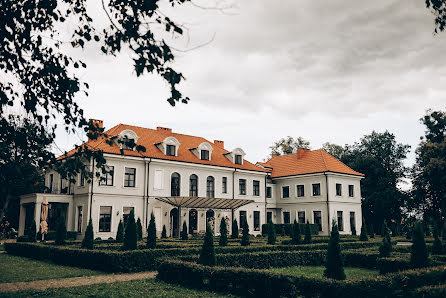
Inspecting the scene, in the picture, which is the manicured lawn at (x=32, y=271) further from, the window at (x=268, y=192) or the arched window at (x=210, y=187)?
the window at (x=268, y=192)

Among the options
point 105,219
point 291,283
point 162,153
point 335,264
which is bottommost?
point 291,283

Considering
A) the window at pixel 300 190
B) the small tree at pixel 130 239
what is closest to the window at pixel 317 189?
the window at pixel 300 190

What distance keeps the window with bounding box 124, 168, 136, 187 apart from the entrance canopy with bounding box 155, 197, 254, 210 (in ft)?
8.08

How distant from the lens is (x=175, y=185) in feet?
114

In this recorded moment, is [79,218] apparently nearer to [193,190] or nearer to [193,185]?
[193,190]

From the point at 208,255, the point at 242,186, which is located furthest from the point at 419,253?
the point at 242,186

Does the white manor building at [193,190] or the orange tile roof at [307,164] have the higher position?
the orange tile roof at [307,164]

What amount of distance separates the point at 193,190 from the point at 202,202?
8.97 feet

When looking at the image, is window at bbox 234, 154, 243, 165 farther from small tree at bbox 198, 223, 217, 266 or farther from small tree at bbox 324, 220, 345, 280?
small tree at bbox 324, 220, 345, 280

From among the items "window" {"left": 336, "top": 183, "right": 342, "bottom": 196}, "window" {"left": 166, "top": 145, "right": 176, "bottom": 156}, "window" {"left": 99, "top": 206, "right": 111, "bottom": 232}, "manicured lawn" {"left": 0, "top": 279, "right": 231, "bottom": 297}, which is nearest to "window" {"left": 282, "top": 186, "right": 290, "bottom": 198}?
"window" {"left": 336, "top": 183, "right": 342, "bottom": 196}

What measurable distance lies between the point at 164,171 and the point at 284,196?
53.4ft

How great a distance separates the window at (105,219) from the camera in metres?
30.1

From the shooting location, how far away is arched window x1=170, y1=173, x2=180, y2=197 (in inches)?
1357

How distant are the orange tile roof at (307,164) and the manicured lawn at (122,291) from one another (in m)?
31.0
